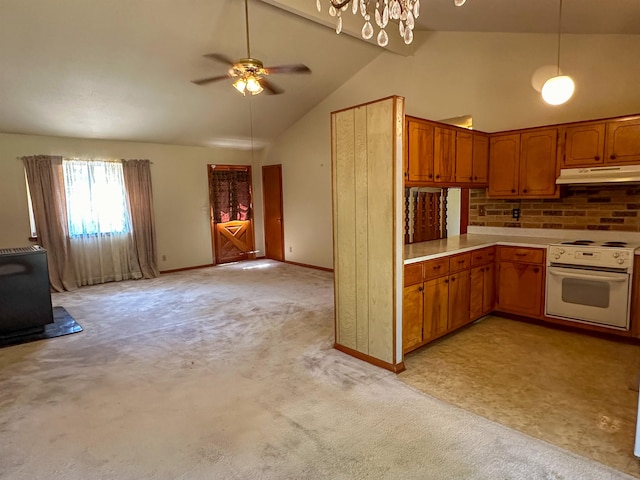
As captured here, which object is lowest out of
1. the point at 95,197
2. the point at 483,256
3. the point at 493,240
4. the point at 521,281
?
the point at 521,281

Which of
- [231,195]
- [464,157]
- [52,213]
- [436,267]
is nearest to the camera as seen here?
[436,267]

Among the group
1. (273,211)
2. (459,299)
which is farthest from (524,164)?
(273,211)

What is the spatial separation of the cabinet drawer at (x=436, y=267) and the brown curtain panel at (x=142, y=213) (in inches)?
214

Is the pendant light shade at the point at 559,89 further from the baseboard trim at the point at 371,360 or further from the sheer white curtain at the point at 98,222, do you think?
the sheer white curtain at the point at 98,222

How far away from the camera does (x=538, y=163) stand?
13.9 ft

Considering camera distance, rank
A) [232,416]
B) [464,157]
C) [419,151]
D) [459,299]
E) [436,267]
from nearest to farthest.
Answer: [232,416] → [436,267] → [419,151] → [459,299] → [464,157]

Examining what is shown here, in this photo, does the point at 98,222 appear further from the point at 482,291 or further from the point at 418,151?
the point at 482,291

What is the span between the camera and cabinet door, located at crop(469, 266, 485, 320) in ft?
12.9

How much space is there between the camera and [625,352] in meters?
3.38

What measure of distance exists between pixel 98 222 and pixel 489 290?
620 cm

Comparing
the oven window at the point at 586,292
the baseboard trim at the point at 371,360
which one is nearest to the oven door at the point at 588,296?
the oven window at the point at 586,292

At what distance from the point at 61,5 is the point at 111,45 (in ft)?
2.09

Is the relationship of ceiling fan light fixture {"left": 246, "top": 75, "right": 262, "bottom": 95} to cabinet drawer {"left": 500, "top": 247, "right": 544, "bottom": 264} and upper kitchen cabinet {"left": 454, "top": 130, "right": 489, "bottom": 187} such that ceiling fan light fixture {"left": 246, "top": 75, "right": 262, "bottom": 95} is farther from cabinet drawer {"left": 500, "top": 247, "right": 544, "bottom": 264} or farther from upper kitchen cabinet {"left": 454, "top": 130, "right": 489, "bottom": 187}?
cabinet drawer {"left": 500, "top": 247, "right": 544, "bottom": 264}

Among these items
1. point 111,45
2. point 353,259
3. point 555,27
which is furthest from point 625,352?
point 111,45
